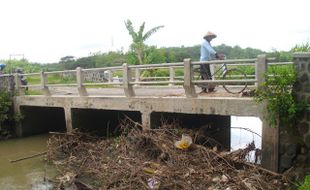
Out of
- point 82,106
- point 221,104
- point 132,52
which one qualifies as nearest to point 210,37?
point 221,104

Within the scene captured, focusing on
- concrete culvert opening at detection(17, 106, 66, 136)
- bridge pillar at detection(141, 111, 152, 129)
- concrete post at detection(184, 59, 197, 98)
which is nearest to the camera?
concrete post at detection(184, 59, 197, 98)

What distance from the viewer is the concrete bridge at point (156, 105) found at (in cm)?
874

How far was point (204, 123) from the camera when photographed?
12562 mm

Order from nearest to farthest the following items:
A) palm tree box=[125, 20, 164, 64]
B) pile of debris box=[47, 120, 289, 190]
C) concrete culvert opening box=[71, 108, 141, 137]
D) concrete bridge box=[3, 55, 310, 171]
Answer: pile of debris box=[47, 120, 289, 190], concrete bridge box=[3, 55, 310, 171], concrete culvert opening box=[71, 108, 141, 137], palm tree box=[125, 20, 164, 64]

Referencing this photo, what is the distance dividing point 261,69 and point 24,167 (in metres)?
7.18

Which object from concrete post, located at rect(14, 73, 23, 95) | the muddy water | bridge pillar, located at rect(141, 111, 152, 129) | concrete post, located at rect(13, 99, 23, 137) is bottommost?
the muddy water

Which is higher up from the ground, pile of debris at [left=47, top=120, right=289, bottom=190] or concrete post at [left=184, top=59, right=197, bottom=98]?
concrete post at [left=184, top=59, right=197, bottom=98]

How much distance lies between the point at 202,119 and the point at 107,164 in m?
4.51

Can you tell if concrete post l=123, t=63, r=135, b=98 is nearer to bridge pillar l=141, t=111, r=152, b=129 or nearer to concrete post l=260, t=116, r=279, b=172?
bridge pillar l=141, t=111, r=152, b=129

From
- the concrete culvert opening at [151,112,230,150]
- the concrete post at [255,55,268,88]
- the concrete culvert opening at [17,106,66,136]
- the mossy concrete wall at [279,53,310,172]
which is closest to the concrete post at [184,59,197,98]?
the concrete culvert opening at [151,112,230,150]

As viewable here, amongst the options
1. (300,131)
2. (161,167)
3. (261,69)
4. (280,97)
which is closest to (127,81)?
(161,167)

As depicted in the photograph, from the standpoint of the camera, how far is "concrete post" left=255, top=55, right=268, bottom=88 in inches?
335

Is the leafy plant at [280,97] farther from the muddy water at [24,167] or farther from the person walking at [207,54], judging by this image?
the muddy water at [24,167]

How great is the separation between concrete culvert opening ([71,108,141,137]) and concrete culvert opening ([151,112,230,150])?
8.50 feet
